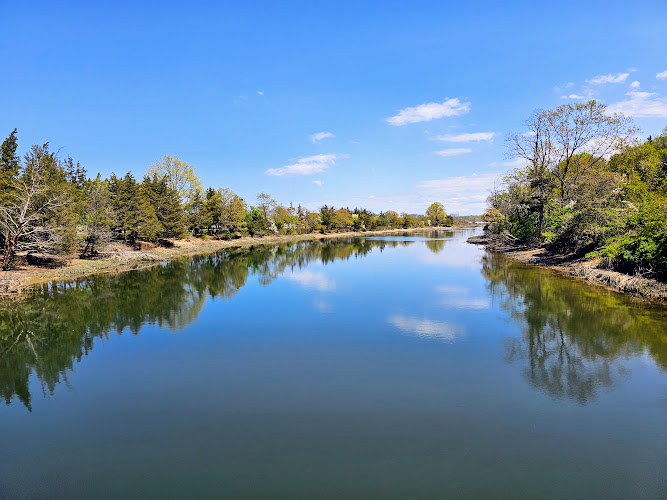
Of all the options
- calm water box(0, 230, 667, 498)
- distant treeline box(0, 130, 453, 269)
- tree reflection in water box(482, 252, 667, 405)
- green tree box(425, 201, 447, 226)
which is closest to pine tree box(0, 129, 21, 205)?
distant treeline box(0, 130, 453, 269)

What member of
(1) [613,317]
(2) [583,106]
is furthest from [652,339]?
(2) [583,106]

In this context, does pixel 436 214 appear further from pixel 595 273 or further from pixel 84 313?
pixel 84 313

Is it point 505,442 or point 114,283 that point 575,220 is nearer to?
point 505,442

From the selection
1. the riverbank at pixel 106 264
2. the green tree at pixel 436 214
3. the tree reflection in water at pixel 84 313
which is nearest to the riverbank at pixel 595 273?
the tree reflection in water at pixel 84 313

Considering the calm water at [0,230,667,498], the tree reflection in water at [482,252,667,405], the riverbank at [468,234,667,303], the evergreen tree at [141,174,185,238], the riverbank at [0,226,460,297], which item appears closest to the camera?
the calm water at [0,230,667,498]

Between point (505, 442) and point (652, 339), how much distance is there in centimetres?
875

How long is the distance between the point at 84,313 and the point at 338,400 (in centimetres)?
1408

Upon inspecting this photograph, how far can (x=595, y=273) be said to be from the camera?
69.9ft

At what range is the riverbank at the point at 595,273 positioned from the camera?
1627 centimetres

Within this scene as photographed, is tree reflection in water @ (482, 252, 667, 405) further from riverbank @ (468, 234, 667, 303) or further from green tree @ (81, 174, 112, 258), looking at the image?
green tree @ (81, 174, 112, 258)

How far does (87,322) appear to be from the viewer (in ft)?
47.3

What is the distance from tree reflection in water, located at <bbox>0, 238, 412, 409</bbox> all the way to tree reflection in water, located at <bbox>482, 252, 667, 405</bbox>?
40.6 feet

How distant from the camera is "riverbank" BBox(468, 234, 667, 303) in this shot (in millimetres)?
16266

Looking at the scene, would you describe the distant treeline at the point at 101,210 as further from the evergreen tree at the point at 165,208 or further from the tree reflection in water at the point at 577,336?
the tree reflection in water at the point at 577,336
